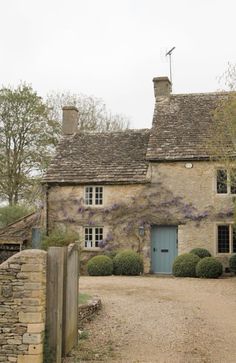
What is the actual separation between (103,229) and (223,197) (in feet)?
19.7

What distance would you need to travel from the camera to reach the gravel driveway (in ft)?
32.8

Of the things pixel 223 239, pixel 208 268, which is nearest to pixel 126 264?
pixel 208 268

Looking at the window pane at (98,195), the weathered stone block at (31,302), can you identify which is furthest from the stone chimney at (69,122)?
the weathered stone block at (31,302)

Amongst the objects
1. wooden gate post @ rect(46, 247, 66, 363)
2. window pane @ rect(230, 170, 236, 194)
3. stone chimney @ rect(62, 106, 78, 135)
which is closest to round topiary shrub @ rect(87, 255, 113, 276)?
window pane @ rect(230, 170, 236, 194)

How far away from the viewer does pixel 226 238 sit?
25328 mm

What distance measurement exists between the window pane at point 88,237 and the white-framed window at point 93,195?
134 centimetres

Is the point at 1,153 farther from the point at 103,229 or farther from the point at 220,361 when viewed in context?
the point at 220,361

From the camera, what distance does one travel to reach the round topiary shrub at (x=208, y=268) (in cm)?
2297

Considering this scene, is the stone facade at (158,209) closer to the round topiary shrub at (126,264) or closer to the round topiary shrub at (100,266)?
the round topiary shrub at (126,264)

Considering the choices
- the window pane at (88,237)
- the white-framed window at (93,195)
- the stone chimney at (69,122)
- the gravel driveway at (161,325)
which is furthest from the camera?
the stone chimney at (69,122)

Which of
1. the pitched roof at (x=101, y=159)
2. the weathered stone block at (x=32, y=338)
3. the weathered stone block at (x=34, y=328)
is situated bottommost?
the weathered stone block at (x=32, y=338)

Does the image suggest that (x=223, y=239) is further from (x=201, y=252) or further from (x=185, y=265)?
(x=185, y=265)

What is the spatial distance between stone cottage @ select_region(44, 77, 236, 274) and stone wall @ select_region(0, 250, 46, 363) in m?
16.9

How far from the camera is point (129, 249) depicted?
85.6ft
